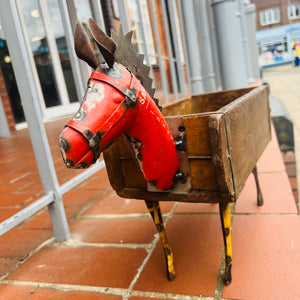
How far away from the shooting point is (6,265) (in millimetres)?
1378

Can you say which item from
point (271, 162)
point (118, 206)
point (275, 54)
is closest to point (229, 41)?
point (271, 162)

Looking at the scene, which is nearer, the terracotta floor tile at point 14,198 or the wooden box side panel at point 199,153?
the wooden box side panel at point 199,153

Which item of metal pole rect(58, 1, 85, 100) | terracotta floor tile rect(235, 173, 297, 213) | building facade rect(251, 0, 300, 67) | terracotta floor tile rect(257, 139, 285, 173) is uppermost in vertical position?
building facade rect(251, 0, 300, 67)

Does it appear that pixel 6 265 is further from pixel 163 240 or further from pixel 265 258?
pixel 265 258

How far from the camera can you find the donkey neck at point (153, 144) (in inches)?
35.0

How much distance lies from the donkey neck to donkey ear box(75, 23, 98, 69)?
172 millimetres

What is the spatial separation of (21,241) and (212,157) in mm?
1219

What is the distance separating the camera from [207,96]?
1.76 meters

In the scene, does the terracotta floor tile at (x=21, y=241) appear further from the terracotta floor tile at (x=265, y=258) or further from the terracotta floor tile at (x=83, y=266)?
the terracotta floor tile at (x=265, y=258)

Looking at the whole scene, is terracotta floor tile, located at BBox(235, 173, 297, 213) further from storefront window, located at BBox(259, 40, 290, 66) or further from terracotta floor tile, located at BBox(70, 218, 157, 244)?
storefront window, located at BBox(259, 40, 290, 66)

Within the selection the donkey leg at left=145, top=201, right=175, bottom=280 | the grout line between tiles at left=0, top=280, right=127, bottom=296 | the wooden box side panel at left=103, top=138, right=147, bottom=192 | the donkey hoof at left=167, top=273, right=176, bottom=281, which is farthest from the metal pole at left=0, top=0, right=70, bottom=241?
the donkey hoof at left=167, top=273, right=176, bottom=281

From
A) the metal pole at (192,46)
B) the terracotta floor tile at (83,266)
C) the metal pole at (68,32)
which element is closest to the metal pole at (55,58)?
the metal pole at (192,46)

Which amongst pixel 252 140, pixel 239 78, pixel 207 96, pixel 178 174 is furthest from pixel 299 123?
pixel 178 174

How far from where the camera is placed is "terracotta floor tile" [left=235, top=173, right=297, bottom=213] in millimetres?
1592
